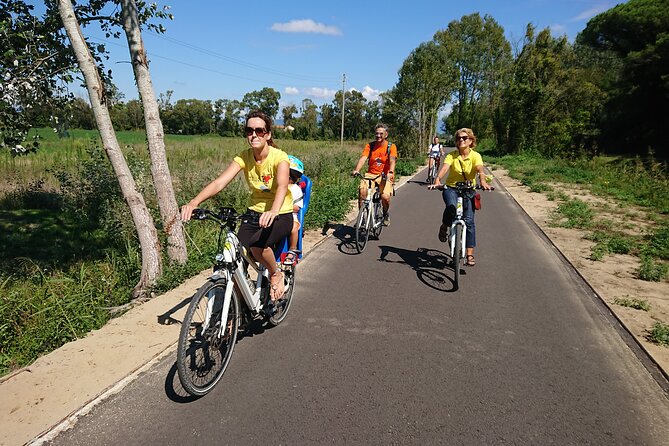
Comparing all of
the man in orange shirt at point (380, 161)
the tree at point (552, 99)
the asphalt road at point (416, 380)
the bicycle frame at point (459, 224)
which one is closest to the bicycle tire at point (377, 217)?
the man in orange shirt at point (380, 161)

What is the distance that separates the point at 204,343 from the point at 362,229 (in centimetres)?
462

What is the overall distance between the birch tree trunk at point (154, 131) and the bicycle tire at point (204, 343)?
1.97m

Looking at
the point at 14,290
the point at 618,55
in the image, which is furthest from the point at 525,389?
the point at 618,55

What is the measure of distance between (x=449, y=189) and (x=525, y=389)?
3261 millimetres

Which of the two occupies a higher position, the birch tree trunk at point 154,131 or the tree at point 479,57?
the tree at point 479,57

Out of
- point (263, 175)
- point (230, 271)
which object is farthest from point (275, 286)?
point (263, 175)

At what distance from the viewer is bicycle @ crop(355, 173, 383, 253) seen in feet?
22.8

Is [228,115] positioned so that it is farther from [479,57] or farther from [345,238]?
[345,238]

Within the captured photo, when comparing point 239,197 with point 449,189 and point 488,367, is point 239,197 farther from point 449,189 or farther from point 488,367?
point 488,367

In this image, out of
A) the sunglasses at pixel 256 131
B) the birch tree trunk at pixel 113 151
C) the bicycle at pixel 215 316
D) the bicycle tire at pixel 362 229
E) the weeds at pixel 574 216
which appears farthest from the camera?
the weeds at pixel 574 216

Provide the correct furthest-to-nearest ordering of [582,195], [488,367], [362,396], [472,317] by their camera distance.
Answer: [582,195] → [472,317] → [488,367] → [362,396]

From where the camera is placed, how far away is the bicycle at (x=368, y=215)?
694 centimetres

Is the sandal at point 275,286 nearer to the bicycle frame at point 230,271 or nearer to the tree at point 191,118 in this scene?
the bicycle frame at point 230,271

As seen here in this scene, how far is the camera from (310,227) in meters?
8.35
